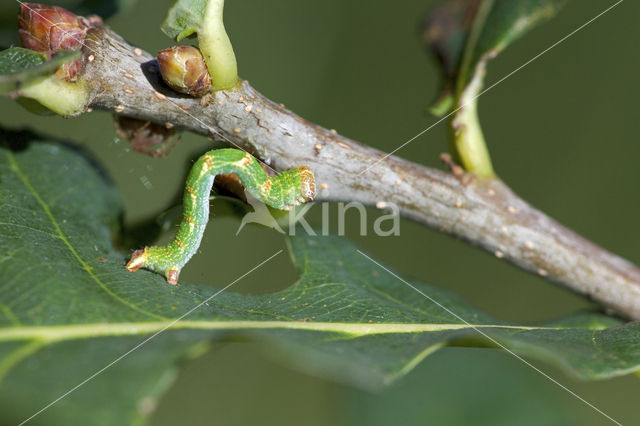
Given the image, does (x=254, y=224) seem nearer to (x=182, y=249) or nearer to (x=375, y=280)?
(x=182, y=249)

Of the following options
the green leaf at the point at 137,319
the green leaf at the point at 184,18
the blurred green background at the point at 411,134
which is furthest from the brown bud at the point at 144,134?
the blurred green background at the point at 411,134

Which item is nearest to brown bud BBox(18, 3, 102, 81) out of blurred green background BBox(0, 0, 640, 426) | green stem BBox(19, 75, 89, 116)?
green stem BBox(19, 75, 89, 116)

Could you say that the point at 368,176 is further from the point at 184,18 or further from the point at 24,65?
the point at 24,65

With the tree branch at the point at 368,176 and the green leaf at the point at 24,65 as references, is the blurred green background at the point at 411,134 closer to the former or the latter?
the tree branch at the point at 368,176

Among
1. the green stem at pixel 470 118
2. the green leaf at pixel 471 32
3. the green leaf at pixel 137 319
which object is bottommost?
the green leaf at pixel 137 319

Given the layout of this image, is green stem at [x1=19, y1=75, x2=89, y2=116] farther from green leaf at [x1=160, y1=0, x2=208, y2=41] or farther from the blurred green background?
the blurred green background

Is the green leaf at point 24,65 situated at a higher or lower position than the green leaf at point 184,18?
lower

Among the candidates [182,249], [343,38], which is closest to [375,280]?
[182,249]
